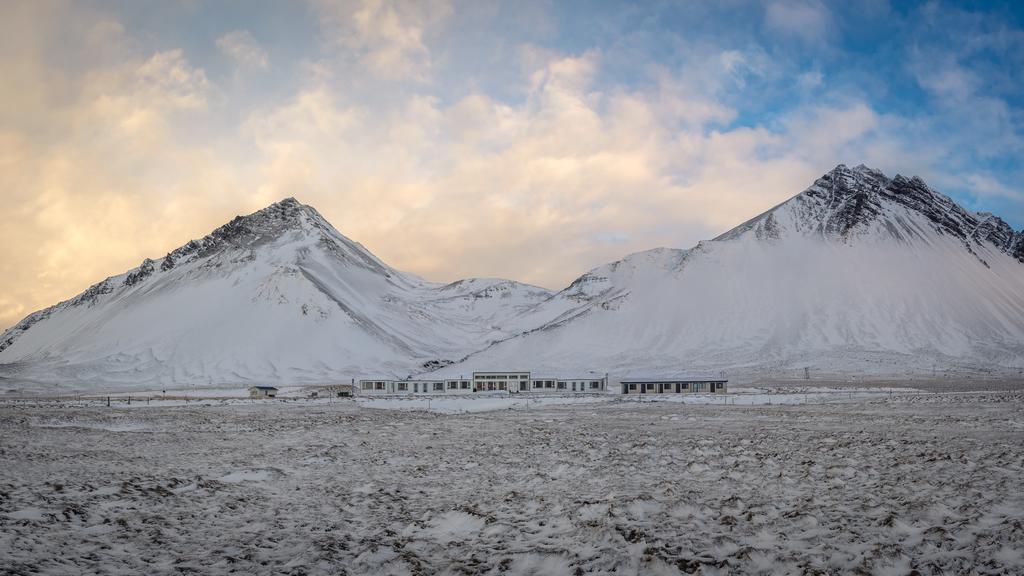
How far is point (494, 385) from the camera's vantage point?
10206 cm

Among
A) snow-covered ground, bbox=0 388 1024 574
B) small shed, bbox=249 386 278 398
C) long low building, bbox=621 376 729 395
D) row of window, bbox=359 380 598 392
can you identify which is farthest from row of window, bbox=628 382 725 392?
snow-covered ground, bbox=0 388 1024 574

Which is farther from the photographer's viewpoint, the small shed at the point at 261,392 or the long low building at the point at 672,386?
the small shed at the point at 261,392

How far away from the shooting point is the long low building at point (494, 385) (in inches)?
3947

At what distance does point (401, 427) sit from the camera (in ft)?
117

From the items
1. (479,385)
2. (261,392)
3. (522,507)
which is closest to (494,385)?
(479,385)

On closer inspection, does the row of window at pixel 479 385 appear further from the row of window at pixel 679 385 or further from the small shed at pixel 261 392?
the small shed at pixel 261 392

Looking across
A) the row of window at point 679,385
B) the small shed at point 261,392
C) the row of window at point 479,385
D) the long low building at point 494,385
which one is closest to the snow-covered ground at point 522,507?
the row of window at point 679,385

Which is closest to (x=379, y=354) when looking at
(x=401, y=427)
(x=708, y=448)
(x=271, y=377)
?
(x=271, y=377)

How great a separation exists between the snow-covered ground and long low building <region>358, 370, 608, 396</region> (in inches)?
2948

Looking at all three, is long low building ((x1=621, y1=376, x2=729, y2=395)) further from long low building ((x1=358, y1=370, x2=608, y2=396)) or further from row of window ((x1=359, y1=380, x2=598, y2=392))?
row of window ((x1=359, y1=380, x2=598, y2=392))

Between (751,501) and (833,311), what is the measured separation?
197 m

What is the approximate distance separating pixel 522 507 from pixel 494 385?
293ft

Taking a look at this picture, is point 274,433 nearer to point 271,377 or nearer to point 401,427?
point 401,427

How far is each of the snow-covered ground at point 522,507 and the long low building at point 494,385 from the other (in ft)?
246
